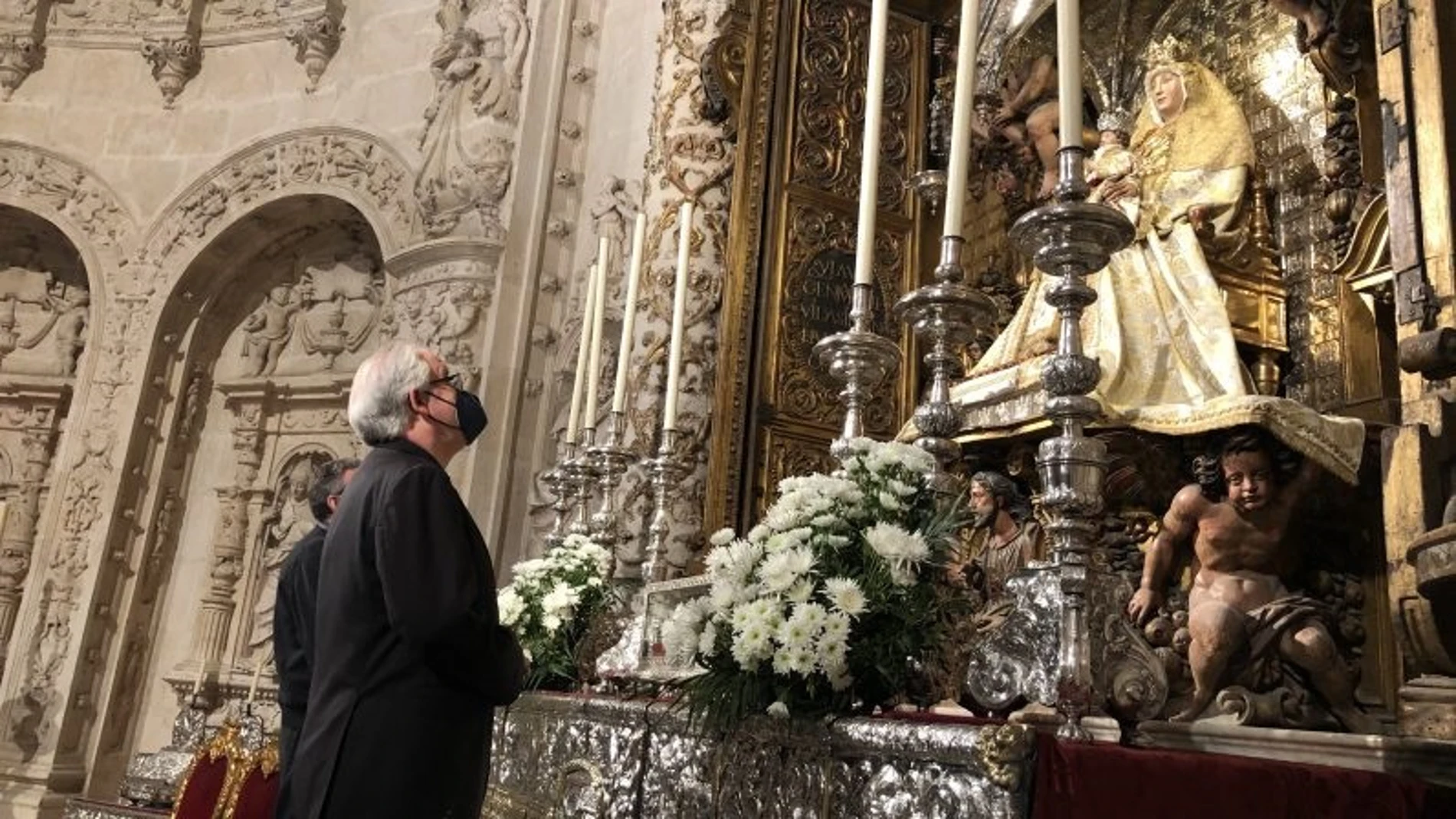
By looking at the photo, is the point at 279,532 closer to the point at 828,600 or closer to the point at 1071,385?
the point at 828,600

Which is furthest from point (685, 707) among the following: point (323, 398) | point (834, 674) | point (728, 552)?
point (323, 398)

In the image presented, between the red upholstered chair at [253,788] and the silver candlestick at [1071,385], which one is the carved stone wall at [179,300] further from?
the silver candlestick at [1071,385]

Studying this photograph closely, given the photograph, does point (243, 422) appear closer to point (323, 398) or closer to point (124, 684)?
point (323, 398)

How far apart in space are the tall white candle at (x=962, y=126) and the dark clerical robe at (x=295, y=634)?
1.48 m

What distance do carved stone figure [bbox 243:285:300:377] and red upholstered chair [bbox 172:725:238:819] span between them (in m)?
6.51

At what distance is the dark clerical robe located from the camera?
252cm

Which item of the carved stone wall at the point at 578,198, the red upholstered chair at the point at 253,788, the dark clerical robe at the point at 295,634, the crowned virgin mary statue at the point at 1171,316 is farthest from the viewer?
the carved stone wall at the point at 578,198

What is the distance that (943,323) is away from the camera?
230 centimetres

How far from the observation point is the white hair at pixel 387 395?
227cm

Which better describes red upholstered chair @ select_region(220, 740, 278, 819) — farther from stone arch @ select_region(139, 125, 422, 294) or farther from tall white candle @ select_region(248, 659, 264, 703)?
stone arch @ select_region(139, 125, 422, 294)

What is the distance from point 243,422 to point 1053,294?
9.06 meters

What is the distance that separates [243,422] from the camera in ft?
32.1

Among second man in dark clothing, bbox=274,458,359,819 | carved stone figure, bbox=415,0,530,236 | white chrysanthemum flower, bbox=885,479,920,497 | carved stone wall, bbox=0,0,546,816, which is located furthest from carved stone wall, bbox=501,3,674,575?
white chrysanthemum flower, bbox=885,479,920,497

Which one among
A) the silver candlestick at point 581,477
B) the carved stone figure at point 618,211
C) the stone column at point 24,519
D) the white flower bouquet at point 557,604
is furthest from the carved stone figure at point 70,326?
the white flower bouquet at point 557,604
